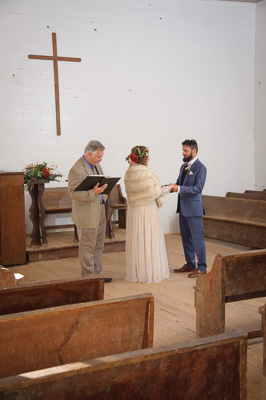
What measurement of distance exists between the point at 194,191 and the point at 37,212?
2474mm

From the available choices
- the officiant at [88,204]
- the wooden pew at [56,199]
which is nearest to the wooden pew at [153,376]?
the officiant at [88,204]

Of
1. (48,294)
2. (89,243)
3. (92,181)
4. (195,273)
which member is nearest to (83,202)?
(92,181)

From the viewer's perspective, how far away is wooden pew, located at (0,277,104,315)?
8.63ft

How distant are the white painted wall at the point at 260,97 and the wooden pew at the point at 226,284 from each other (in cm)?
684

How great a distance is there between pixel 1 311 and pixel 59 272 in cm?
408

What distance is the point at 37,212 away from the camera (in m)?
7.36

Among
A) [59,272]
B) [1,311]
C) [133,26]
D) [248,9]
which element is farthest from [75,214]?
[248,9]

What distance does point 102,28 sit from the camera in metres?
9.01

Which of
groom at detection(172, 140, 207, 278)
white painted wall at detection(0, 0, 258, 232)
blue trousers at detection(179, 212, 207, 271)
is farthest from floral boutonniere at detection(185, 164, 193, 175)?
white painted wall at detection(0, 0, 258, 232)

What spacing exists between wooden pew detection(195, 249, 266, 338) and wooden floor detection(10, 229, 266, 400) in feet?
1.18

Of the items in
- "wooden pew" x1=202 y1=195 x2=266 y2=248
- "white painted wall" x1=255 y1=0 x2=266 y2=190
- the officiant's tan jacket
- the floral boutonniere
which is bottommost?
"wooden pew" x1=202 y1=195 x2=266 y2=248

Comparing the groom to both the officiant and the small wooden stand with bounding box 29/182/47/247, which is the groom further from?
the small wooden stand with bounding box 29/182/47/247

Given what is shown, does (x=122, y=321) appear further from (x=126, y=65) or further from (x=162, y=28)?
(x=162, y=28)

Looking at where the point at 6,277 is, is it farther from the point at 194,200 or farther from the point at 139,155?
the point at 194,200
